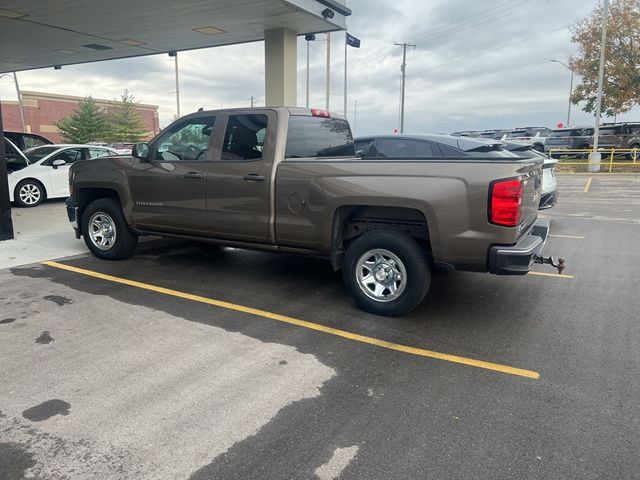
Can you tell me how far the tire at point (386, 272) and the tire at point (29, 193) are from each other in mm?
10256

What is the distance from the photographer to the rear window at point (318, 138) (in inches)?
216

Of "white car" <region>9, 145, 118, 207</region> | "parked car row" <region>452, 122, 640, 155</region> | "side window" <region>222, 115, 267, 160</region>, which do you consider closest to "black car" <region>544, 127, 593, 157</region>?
"parked car row" <region>452, 122, 640, 155</region>

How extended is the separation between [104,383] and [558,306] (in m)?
4.34

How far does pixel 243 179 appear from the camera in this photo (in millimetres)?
5418

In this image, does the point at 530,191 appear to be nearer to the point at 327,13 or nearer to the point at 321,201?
the point at 321,201

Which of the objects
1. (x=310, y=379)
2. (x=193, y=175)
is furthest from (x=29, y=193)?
(x=310, y=379)

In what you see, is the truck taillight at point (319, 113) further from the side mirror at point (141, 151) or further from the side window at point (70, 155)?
the side window at point (70, 155)

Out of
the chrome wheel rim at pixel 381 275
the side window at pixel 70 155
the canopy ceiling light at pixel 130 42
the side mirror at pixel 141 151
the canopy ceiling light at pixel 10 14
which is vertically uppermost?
the canopy ceiling light at pixel 10 14

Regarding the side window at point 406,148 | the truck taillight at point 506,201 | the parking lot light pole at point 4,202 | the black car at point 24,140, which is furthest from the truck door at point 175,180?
the black car at point 24,140

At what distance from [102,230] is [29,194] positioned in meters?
6.57

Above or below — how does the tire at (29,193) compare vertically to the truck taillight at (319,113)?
below

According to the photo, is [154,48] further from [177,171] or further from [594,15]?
[594,15]

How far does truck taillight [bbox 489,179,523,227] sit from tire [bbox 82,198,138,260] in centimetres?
483

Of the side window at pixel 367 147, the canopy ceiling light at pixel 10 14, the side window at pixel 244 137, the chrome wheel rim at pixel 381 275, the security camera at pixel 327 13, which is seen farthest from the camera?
the security camera at pixel 327 13
